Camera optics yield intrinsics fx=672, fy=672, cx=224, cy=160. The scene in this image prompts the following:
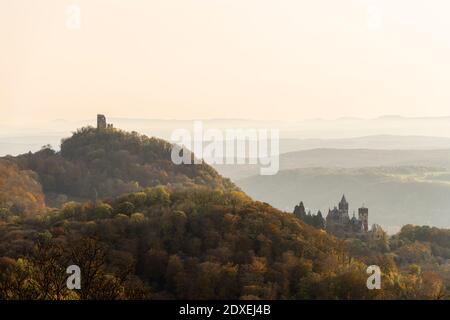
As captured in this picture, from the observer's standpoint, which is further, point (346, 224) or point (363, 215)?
point (346, 224)

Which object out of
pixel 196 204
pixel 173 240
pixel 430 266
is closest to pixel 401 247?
pixel 430 266

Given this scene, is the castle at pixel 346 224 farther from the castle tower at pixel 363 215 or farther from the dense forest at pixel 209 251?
the dense forest at pixel 209 251

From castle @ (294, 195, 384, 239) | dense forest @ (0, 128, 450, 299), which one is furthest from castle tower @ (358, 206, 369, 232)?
dense forest @ (0, 128, 450, 299)

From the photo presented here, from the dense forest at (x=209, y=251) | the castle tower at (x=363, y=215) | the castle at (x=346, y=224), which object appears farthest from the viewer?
the castle at (x=346, y=224)

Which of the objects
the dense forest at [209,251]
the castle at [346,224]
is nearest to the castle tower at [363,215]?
the castle at [346,224]

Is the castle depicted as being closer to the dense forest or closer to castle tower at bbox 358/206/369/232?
castle tower at bbox 358/206/369/232

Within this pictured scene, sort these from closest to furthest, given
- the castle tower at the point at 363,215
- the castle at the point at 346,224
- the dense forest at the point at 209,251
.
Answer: the dense forest at the point at 209,251 < the castle tower at the point at 363,215 < the castle at the point at 346,224

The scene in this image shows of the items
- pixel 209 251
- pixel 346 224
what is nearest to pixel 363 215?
pixel 346 224

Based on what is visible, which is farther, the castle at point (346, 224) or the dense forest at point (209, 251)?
the castle at point (346, 224)

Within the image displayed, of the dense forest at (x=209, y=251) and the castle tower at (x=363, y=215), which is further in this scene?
the castle tower at (x=363, y=215)

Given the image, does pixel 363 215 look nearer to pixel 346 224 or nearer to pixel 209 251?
pixel 346 224
